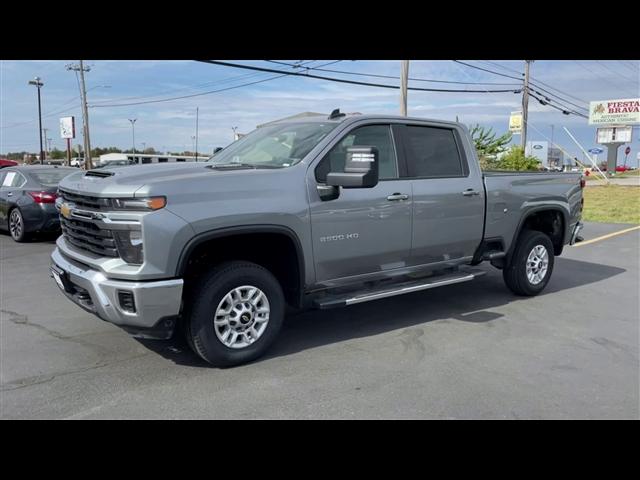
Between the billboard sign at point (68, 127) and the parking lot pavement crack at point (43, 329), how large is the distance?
44.0 meters

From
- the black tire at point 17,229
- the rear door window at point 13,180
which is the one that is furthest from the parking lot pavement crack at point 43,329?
the rear door window at point 13,180

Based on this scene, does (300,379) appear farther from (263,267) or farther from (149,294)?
(149,294)

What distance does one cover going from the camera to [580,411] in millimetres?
3703

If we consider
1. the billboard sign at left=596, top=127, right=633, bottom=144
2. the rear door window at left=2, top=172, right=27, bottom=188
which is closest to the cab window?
the rear door window at left=2, top=172, right=27, bottom=188

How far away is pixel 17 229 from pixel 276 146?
7.84m

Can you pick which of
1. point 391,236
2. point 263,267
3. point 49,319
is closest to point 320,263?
point 263,267

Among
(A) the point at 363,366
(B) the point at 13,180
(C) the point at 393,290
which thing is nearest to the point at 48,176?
(B) the point at 13,180

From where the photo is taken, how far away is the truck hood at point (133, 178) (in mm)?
3881

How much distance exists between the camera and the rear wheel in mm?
10414

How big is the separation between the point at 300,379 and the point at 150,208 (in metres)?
1.73

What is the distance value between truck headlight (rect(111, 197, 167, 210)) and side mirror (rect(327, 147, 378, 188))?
149cm

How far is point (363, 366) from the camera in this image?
442cm

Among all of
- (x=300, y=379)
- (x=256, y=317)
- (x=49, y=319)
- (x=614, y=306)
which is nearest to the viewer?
(x=300, y=379)

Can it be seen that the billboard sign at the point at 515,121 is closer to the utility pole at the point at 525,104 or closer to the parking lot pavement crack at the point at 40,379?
the utility pole at the point at 525,104
